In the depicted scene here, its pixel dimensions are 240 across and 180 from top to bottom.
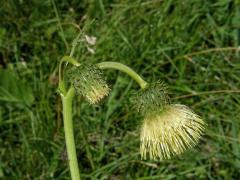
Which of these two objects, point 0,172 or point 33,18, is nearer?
point 0,172

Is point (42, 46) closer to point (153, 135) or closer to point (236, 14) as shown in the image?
point (236, 14)

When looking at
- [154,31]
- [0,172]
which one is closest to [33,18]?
[154,31]

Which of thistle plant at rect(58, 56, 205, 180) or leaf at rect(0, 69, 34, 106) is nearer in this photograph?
thistle plant at rect(58, 56, 205, 180)

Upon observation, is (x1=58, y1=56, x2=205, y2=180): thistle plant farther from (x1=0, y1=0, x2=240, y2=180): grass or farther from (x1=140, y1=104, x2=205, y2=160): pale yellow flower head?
(x1=0, y1=0, x2=240, y2=180): grass

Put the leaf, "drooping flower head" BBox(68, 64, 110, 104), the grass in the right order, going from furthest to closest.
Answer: the leaf, the grass, "drooping flower head" BBox(68, 64, 110, 104)

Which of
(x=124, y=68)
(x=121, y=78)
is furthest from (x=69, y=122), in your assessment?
(x=121, y=78)

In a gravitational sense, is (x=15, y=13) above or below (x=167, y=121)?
above

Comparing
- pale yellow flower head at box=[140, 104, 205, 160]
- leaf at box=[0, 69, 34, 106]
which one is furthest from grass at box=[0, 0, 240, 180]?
pale yellow flower head at box=[140, 104, 205, 160]

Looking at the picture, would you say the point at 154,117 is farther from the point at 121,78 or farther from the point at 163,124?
the point at 121,78
